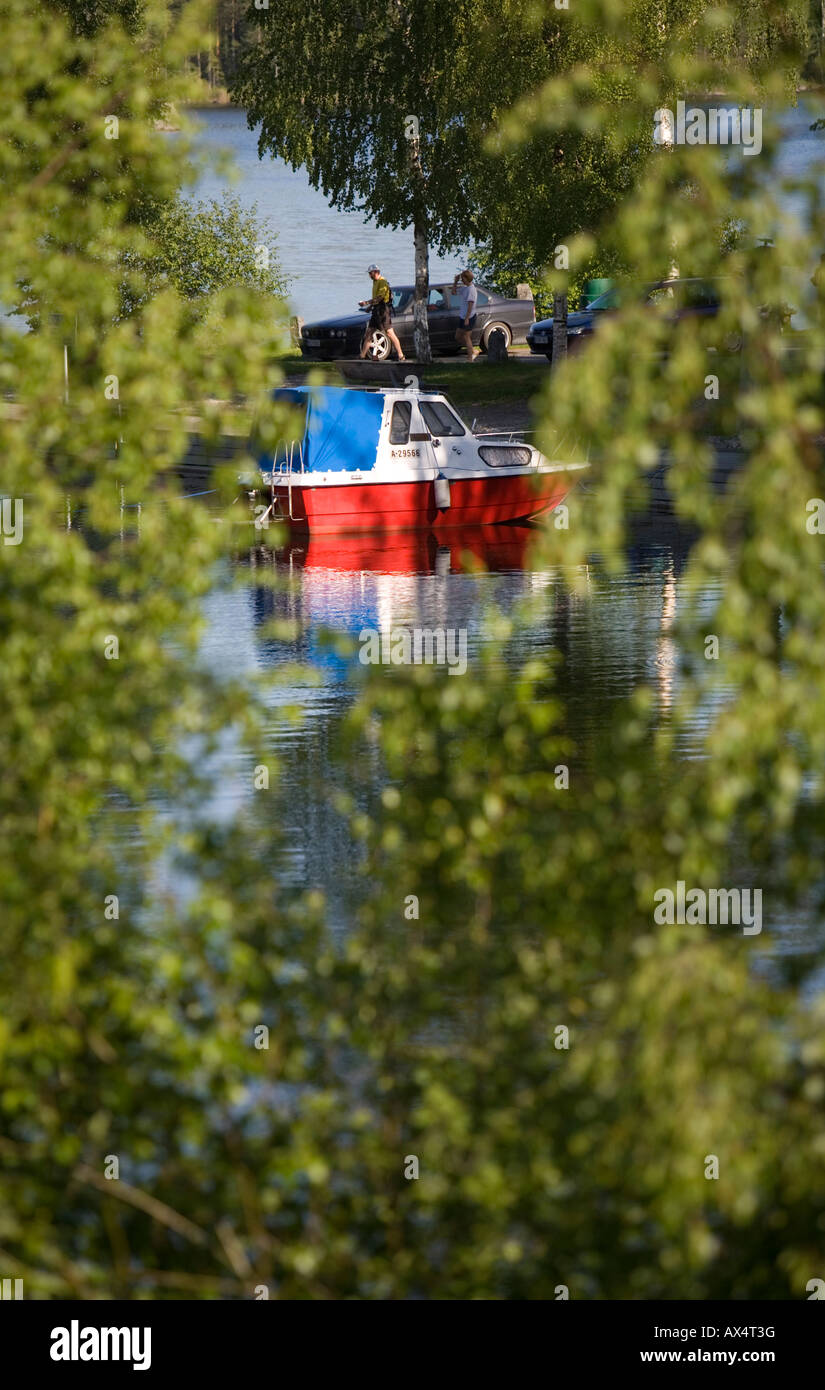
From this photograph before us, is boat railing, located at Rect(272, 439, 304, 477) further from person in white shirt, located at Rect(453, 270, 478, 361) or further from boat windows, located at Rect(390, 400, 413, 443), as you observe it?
person in white shirt, located at Rect(453, 270, 478, 361)

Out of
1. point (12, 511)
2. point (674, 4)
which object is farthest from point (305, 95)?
point (12, 511)

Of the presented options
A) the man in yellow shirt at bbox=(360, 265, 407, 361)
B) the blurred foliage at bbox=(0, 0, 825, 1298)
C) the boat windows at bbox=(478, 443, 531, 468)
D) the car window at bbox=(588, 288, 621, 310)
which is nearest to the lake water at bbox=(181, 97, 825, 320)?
the man in yellow shirt at bbox=(360, 265, 407, 361)

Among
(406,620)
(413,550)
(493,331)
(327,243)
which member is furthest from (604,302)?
(327,243)

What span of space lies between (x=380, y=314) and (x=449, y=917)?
1344 inches

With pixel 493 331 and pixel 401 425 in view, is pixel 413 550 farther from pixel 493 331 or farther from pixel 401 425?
pixel 493 331

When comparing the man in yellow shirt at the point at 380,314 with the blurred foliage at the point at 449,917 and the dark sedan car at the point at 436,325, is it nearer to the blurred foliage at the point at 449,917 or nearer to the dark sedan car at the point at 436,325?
the dark sedan car at the point at 436,325

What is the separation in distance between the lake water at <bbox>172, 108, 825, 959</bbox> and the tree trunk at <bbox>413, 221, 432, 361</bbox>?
34.9ft

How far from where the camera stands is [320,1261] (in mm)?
5355

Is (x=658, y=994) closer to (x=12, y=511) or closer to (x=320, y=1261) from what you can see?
(x=320, y=1261)

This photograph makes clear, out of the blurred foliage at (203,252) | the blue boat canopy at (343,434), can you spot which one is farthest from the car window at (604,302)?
the blue boat canopy at (343,434)

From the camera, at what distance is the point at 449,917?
553 centimetres

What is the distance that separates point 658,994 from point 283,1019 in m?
1.13

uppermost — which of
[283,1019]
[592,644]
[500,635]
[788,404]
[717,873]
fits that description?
[788,404]

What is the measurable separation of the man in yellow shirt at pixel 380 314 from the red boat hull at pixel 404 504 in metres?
10.1
